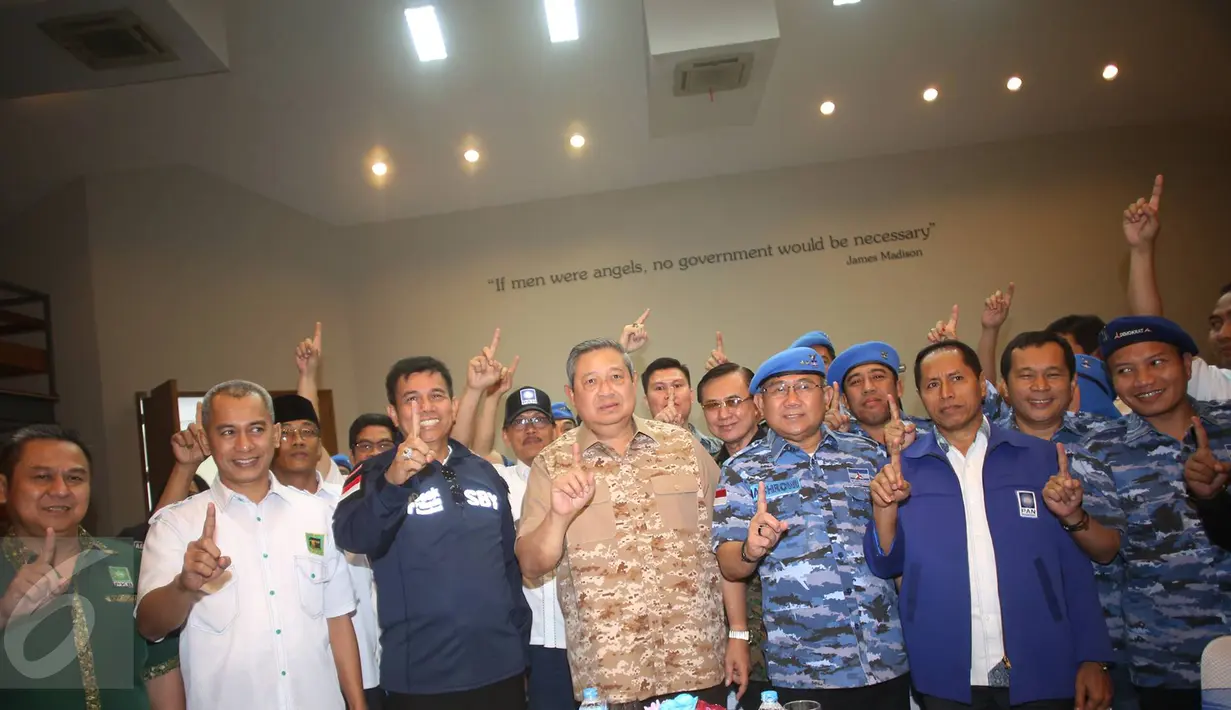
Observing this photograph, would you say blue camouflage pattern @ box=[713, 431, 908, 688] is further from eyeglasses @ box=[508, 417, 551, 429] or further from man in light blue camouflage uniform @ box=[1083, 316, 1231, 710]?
eyeglasses @ box=[508, 417, 551, 429]

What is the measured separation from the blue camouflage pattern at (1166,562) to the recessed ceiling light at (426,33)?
5.26 meters

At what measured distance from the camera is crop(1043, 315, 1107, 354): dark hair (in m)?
4.30

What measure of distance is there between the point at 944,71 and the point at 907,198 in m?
1.29

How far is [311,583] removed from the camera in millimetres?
2604

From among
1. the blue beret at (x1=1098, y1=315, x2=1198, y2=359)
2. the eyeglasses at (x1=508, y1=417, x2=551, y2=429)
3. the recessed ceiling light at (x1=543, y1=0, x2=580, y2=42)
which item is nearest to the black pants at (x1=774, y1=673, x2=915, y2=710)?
the blue beret at (x1=1098, y1=315, x2=1198, y2=359)

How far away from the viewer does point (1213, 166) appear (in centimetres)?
770

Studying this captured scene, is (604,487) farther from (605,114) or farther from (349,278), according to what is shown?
(349,278)

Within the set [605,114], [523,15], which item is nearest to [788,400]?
[523,15]

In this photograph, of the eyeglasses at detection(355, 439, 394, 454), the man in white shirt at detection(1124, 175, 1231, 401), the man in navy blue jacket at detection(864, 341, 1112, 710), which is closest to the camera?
the man in navy blue jacket at detection(864, 341, 1112, 710)

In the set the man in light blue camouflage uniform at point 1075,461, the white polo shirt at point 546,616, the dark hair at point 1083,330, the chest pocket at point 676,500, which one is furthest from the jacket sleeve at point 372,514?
the dark hair at point 1083,330

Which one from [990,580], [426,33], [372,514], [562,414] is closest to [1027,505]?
[990,580]

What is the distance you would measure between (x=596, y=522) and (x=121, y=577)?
150cm

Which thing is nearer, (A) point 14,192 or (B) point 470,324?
A: (A) point 14,192

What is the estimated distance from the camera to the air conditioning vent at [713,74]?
5891mm
